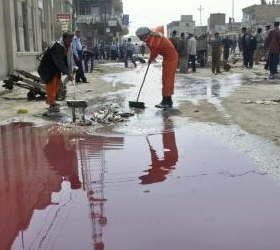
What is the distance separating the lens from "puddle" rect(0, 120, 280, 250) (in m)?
3.31

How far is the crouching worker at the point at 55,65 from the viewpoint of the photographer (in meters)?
8.30

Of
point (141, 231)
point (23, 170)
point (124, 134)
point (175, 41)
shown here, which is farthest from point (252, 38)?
point (141, 231)

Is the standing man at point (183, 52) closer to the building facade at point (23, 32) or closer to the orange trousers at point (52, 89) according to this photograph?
the building facade at point (23, 32)

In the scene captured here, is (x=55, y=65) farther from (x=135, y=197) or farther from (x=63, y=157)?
(x=135, y=197)

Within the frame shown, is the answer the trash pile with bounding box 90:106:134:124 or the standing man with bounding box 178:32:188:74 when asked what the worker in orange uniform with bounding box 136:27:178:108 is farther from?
the standing man with bounding box 178:32:188:74

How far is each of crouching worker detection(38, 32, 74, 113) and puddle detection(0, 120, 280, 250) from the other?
231cm

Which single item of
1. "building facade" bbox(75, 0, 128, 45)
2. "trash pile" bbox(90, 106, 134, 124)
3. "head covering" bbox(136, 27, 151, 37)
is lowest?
"trash pile" bbox(90, 106, 134, 124)

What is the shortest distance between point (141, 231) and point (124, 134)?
11.5 feet

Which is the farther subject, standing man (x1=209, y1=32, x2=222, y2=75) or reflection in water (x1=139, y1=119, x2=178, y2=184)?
standing man (x1=209, y1=32, x2=222, y2=75)

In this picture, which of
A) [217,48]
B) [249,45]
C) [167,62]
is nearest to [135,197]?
[167,62]

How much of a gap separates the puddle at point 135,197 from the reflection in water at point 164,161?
11mm

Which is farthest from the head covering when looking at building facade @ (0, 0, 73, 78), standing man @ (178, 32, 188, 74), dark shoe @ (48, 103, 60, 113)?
standing man @ (178, 32, 188, 74)

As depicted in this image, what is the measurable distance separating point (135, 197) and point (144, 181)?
49cm

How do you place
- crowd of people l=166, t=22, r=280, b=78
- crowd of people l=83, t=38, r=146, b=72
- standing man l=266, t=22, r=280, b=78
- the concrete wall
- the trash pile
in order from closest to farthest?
the trash pile → standing man l=266, t=22, r=280, b=78 → crowd of people l=166, t=22, r=280, b=78 → crowd of people l=83, t=38, r=146, b=72 → the concrete wall
